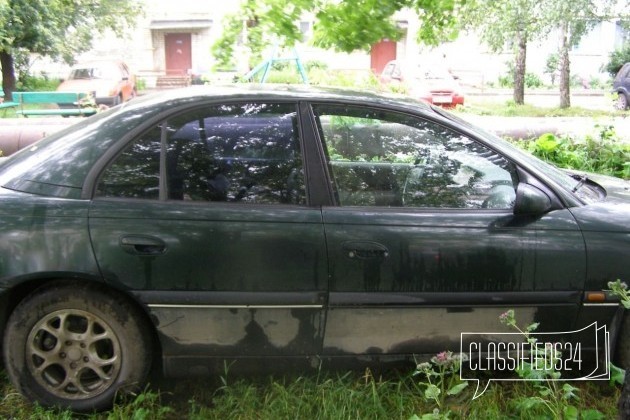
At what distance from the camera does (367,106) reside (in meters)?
3.08

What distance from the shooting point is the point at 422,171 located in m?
3.22

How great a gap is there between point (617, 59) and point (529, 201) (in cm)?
2813

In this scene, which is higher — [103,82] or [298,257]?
[103,82]

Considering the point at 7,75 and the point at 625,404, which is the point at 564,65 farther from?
the point at 625,404

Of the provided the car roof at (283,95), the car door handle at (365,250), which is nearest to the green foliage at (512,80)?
the car roof at (283,95)

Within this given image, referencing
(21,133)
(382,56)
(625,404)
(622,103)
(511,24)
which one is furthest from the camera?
(382,56)

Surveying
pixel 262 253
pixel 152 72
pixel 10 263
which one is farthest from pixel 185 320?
pixel 152 72

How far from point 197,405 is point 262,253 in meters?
0.86

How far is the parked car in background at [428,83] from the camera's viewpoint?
17.9 metres

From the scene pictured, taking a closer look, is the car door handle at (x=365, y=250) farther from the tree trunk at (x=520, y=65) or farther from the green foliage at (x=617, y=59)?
the green foliage at (x=617, y=59)

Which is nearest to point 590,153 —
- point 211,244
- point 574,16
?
point 211,244

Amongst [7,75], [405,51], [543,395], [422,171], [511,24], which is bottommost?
[543,395]

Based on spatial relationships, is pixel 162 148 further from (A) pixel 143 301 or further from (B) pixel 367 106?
(B) pixel 367 106

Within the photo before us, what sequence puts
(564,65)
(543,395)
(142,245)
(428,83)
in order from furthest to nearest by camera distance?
1. (564,65)
2. (428,83)
3. (142,245)
4. (543,395)
